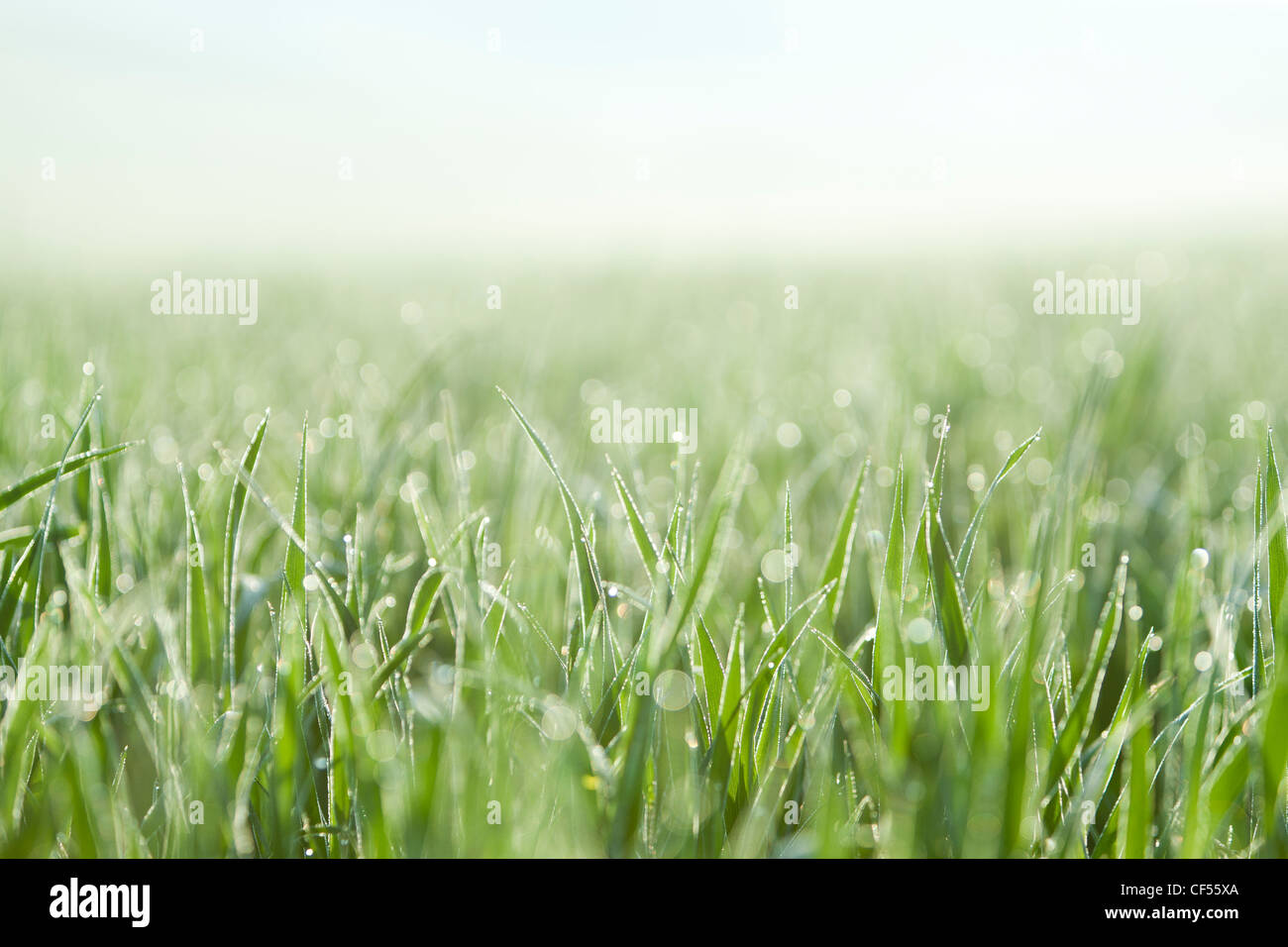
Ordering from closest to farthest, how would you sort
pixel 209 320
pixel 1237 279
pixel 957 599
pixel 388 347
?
pixel 957 599 < pixel 388 347 < pixel 209 320 < pixel 1237 279

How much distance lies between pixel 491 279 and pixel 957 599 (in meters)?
3.23

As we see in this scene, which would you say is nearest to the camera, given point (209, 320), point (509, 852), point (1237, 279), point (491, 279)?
point (509, 852)

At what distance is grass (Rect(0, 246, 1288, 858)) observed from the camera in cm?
56

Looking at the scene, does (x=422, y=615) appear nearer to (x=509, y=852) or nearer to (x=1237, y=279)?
(x=509, y=852)

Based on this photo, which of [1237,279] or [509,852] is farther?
[1237,279]

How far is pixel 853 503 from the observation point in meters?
0.67

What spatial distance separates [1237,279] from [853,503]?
10.3 ft

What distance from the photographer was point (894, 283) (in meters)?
3.68

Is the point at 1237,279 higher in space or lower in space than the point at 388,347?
higher

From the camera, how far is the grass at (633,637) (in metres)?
0.56

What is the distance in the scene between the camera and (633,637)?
0.88 meters
